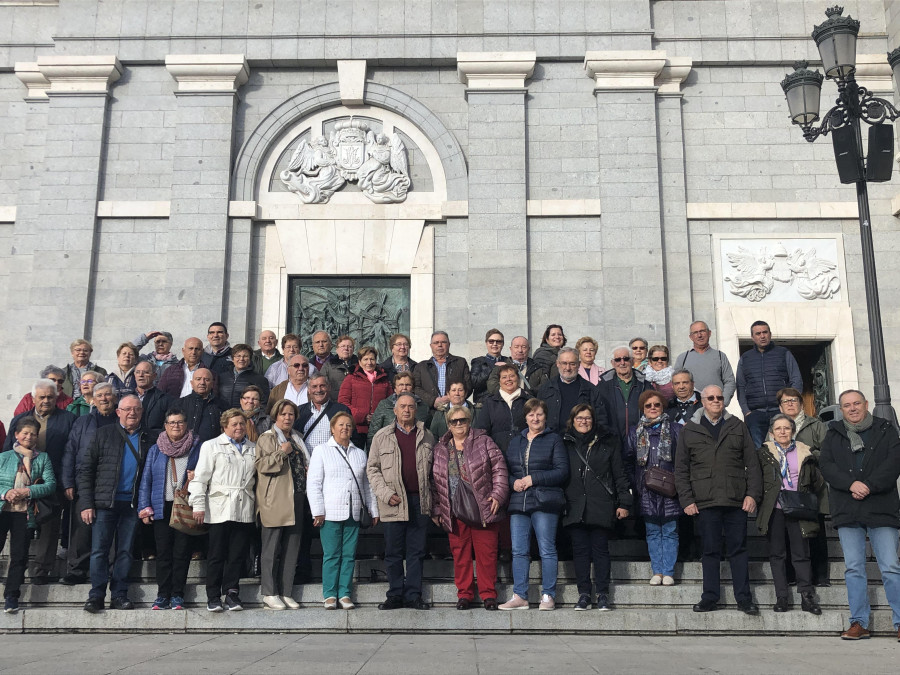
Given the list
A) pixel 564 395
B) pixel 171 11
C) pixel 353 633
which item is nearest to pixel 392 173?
pixel 171 11

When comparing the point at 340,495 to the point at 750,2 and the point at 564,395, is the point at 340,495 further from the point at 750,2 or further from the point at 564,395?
the point at 750,2

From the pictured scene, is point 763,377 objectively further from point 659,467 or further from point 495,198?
point 495,198

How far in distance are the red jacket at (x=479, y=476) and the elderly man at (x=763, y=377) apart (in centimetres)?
338

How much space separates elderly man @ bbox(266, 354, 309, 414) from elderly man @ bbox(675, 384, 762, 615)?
4.11m

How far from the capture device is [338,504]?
8.67m

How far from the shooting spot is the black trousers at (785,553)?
27.9 feet

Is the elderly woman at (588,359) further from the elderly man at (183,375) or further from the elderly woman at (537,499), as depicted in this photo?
the elderly man at (183,375)

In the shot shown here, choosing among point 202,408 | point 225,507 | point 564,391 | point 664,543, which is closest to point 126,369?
point 202,408

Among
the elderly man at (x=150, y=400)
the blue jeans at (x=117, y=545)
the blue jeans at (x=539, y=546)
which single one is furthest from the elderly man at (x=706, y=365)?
the blue jeans at (x=117, y=545)

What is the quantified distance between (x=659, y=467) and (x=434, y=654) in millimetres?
3186

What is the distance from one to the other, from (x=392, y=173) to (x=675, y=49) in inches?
209

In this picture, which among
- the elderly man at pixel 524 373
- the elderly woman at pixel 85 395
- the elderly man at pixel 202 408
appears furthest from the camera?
the elderly woman at pixel 85 395

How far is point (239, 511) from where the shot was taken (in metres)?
8.58

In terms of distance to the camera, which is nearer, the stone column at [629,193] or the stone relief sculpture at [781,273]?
the stone column at [629,193]
